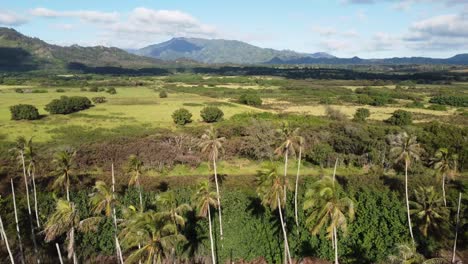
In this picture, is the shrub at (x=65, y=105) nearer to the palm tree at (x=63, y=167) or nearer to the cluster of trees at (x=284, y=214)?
the cluster of trees at (x=284, y=214)

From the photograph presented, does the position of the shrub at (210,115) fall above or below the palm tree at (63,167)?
below

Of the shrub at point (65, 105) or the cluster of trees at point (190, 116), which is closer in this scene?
the cluster of trees at point (190, 116)

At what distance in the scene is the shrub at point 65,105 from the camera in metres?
108

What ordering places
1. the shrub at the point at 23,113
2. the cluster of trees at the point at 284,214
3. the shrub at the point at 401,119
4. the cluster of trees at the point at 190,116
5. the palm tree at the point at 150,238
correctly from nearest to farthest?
1. the palm tree at the point at 150,238
2. the cluster of trees at the point at 284,214
3. the shrub at the point at 401,119
4. the shrub at the point at 23,113
5. the cluster of trees at the point at 190,116

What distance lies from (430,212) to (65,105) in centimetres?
9361

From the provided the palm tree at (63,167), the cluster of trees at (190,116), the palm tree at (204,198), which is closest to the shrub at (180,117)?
the cluster of trees at (190,116)

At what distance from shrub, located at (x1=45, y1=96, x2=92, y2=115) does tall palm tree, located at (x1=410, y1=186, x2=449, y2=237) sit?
9096cm

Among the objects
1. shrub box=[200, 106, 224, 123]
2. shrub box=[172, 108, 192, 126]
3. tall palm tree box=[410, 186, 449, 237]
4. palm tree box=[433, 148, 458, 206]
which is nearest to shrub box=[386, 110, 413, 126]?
shrub box=[200, 106, 224, 123]

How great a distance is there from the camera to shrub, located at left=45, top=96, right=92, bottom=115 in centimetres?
10752

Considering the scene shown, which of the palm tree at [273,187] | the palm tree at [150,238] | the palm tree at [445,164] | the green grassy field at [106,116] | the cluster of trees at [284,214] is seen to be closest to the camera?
the palm tree at [150,238]

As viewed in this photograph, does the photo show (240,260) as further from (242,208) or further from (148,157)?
(148,157)

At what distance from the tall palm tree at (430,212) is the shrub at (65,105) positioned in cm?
9096

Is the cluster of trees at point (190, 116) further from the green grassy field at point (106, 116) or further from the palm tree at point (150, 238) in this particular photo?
the palm tree at point (150, 238)

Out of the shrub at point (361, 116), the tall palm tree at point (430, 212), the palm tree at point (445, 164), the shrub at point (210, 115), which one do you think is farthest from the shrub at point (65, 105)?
the palm tree at point (445, 164)
